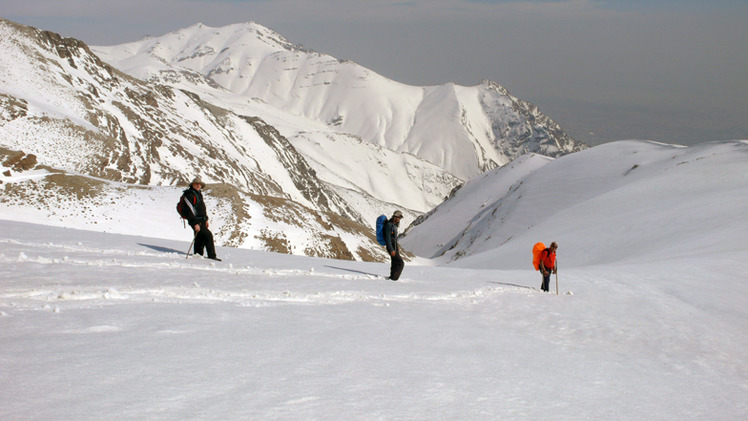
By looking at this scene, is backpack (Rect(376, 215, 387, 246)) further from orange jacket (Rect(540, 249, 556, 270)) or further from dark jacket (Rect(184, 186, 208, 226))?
dark jacket (Rect(184, 186, 208, 226))

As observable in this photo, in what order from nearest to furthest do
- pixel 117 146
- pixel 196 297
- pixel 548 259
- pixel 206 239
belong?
pixel 196 297
pixel 206 239
pixel 548 259
pixel 117 146

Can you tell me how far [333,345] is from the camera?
8.38m

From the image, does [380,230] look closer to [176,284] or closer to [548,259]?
[548,259]

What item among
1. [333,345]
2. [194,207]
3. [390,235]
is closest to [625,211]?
[390,235]

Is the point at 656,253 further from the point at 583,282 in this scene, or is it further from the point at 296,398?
the point at 296,398

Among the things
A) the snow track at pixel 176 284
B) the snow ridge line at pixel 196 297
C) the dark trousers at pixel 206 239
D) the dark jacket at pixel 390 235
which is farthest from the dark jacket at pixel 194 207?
the dark jacket at pixel 390 235

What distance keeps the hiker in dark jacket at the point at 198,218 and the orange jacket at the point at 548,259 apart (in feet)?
36.3

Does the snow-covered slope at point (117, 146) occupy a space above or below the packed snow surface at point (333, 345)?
above

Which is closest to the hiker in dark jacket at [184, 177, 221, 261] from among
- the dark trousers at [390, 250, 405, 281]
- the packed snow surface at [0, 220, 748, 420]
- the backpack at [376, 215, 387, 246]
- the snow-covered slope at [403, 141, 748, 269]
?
the packed snow surface at [0, 220, 748, 420]

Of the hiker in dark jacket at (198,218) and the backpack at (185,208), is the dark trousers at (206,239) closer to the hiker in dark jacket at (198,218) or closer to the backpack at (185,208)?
the hiker in dark jacket at (198,218)

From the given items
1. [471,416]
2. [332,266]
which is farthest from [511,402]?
[332,266]

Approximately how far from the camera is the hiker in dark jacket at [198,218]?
1756 cm

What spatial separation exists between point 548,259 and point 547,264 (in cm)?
17

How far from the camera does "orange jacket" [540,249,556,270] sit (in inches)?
705
